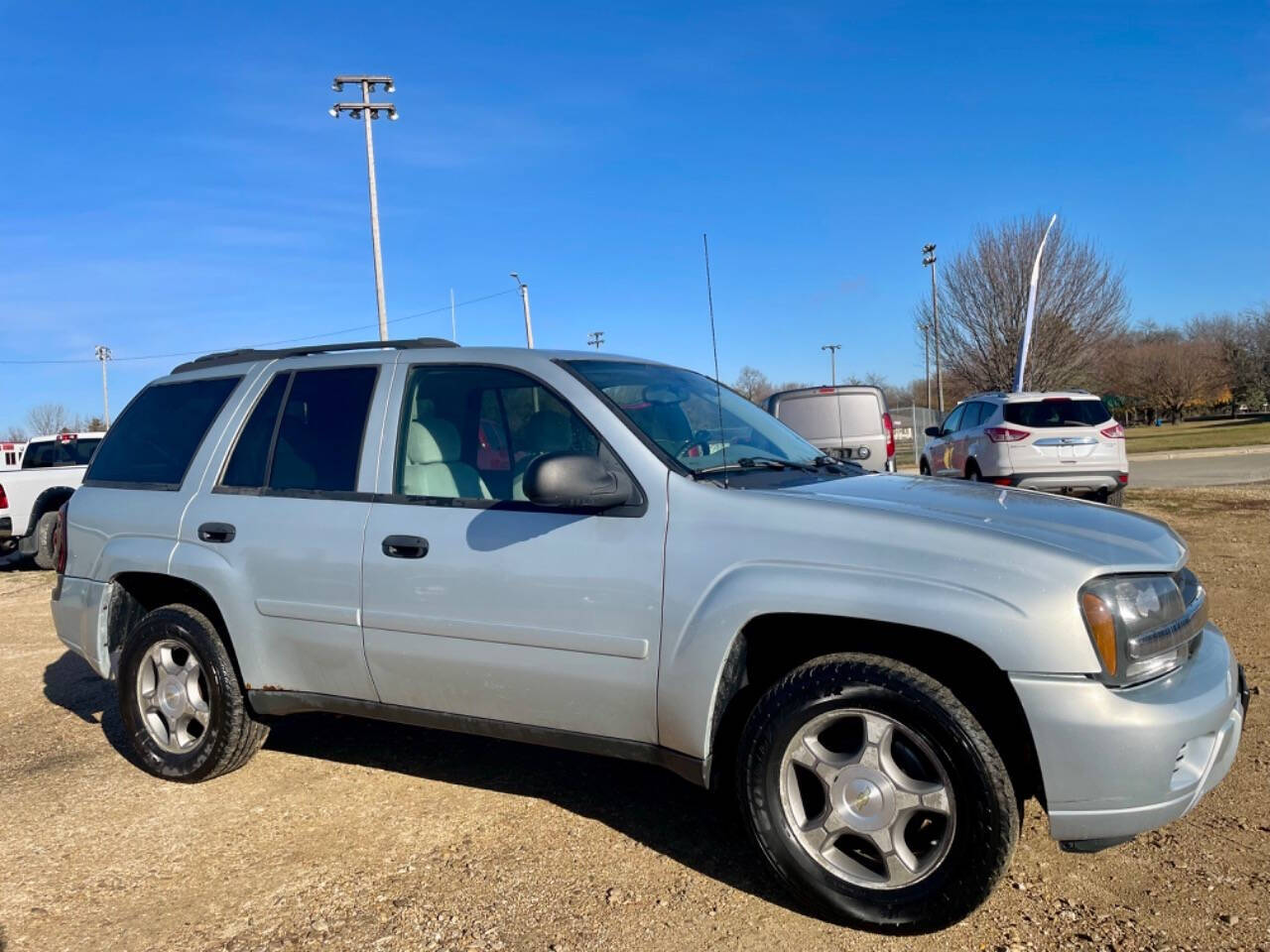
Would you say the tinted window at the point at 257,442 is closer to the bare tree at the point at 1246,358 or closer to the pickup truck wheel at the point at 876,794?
the pickup truck wheel at the point at 876,794

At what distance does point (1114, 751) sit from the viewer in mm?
2564

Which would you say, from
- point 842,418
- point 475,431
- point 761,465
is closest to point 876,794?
point 761,465

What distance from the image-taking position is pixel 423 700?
142 inches

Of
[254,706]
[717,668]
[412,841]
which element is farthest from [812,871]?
[254,706]

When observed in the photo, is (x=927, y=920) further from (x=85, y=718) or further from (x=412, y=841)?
(x=85, y=718)

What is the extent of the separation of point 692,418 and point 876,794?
1.64 metres

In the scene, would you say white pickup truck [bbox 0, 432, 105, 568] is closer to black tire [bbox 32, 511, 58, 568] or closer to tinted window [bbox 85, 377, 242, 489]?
black tire [bbox 32, 511, 58, 568]

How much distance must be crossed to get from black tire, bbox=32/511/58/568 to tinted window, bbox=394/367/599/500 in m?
6.69

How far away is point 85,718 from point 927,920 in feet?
15.5

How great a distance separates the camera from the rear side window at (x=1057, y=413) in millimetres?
12633

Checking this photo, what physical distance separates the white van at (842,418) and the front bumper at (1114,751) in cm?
872

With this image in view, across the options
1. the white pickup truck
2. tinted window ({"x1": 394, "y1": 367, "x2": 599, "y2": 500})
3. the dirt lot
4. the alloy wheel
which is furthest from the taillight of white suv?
the white pickup truck

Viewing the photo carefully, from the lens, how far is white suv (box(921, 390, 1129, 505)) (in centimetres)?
1233

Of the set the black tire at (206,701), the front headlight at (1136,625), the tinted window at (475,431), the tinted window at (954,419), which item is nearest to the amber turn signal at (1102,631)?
the front headlight at (1136,625)
